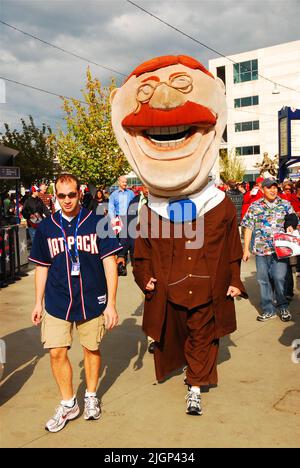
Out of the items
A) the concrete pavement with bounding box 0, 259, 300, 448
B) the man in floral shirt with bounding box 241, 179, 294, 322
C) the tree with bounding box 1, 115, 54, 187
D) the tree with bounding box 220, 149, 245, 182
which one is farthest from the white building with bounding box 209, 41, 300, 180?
the concrete pavement with bounding box 0, 259, 300, 448

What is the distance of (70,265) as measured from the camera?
10.1 ft

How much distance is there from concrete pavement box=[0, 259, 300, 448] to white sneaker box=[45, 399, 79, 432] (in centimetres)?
4

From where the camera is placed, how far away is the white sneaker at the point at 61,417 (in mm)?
2967

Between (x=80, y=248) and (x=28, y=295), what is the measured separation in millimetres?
4203

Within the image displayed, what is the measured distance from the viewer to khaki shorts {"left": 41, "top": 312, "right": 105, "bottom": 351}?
3.04 metres

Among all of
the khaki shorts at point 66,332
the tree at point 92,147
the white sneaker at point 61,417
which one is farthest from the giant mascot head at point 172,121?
the tree at point 92,147

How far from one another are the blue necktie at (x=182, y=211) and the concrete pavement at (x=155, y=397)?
1.28m

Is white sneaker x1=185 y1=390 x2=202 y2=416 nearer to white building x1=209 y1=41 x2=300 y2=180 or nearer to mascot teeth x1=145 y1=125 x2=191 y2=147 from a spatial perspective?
mascot teeth x1=145 y1=125 x2=191 y2=147

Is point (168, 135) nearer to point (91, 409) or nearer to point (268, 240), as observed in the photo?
point (91, 409)

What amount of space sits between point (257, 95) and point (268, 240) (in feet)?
154

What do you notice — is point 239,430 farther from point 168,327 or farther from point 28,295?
point 28,295

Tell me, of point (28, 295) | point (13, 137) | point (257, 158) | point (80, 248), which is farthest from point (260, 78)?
point (80, 248)

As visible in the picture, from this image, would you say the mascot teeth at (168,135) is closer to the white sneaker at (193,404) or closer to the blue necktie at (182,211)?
the blue necktie at (182,211)

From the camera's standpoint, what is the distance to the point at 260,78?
160 feet
